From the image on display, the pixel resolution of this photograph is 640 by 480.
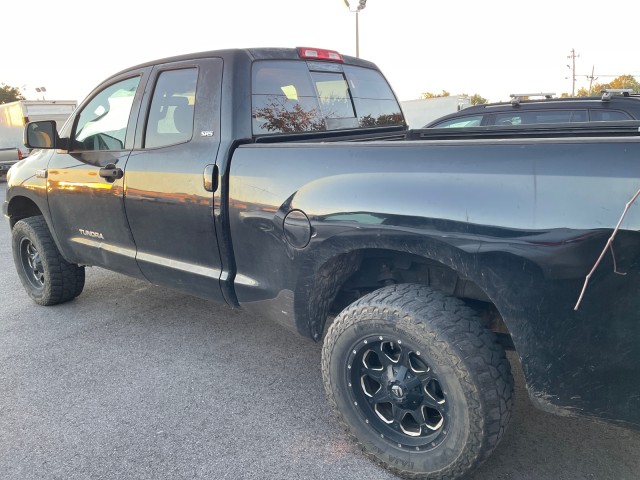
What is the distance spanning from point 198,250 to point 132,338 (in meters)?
1.28

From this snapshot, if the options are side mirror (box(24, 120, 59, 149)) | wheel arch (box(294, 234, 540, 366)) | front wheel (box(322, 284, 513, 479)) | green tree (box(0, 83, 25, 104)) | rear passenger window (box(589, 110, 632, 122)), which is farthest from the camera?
green tree (box(0, 83, 25, 104))

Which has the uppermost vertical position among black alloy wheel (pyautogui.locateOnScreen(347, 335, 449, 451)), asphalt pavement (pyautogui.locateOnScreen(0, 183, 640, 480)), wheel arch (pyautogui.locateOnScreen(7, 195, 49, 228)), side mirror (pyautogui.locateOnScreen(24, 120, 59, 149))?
side mirror (pyautogui.locateOnScreen(24, 120, 59, 149))

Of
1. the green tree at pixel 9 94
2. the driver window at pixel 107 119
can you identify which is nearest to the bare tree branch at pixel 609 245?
the driver window at pixel 107 119

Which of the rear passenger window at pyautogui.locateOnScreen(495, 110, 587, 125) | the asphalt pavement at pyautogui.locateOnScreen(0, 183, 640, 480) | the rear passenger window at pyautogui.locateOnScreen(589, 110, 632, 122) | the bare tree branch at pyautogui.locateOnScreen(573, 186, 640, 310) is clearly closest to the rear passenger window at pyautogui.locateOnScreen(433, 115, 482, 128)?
the rear passenger window at pyautogui.locateOnScreen(495, 110, 587, 125)

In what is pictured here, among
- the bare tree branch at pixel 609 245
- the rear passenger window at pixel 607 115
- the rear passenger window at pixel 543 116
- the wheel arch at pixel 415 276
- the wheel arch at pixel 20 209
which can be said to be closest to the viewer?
the bare tree branch at pixel 609 245

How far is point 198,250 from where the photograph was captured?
313cm

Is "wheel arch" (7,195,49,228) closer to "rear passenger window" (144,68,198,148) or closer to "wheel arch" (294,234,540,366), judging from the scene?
"rear passenger window" (144,68,198,148)

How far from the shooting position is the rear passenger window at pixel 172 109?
10.5ft

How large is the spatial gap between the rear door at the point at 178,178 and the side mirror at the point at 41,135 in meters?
0.88

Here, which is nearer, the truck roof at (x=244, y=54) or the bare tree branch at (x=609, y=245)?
the bare tree branch at (x=609, y=245)

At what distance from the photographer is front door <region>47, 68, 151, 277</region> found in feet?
11.7

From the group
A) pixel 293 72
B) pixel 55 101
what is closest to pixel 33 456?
pixel 293 72

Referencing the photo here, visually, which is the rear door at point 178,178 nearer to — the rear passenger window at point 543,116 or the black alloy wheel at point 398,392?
the black alloy wheel at point 398,392

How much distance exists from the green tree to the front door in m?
53.8
